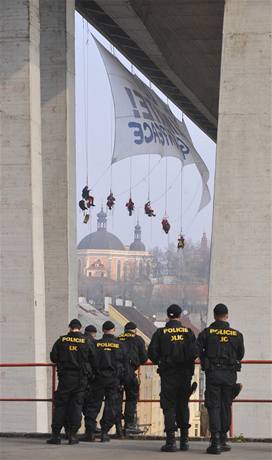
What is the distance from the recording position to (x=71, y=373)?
16875mm

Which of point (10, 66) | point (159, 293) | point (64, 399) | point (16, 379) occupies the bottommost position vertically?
point (159, 293)

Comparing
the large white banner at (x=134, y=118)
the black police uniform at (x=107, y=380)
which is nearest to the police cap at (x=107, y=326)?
the black police uniform at (x=107, y=380)

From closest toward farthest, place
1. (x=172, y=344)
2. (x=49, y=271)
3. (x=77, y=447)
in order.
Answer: (x=172, y=344) → (x=77, y=447) → (x=49, y=271)

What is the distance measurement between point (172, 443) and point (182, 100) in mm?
37376

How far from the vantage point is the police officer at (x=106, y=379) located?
17484 mm

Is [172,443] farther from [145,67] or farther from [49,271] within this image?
[145,67]

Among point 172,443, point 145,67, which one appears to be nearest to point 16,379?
point 172,443

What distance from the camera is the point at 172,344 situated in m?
15.5

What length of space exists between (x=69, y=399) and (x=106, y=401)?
89cm

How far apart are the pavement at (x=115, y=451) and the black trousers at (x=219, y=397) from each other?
41cm

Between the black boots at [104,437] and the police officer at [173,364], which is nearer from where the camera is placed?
the police officer at [173,364]

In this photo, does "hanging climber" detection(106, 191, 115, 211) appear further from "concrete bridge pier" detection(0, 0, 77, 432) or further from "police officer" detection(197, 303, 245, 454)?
"police officer" detection(197, 303, 245, 454)

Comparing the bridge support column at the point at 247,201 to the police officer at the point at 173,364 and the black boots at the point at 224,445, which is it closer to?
the black boots at the point at 224,445

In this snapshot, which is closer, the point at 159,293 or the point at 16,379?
the point at 16,379
